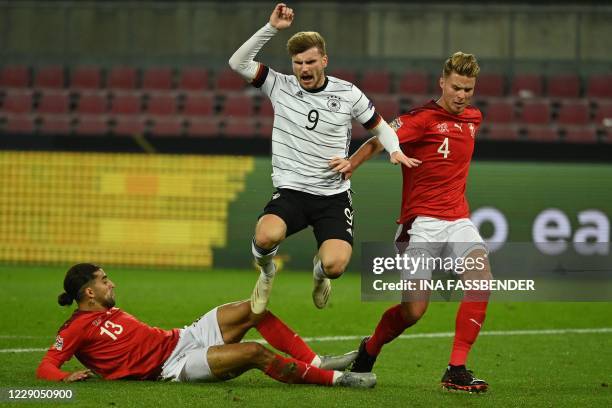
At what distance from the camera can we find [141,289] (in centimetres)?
1338

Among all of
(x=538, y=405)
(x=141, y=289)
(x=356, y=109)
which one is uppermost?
(x=356, y=109)

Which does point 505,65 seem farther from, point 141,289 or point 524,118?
point 141,289

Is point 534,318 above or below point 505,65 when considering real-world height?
below

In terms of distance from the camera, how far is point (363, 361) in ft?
25.0

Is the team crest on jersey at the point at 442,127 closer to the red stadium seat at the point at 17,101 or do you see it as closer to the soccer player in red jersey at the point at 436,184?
the soccer player in red jersey at the point at 436,184

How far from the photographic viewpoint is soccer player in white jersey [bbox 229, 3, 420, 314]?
7.55 m

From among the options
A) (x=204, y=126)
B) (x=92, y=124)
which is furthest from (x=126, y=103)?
(x=204, y=126)

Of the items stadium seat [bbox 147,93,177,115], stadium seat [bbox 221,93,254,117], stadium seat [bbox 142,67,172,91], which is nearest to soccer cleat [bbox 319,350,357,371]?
stadium seat [bbox 221,93,254,117]

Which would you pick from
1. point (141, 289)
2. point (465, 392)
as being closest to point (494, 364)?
point (465, 392)

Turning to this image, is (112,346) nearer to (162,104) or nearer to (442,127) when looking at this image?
(442,127)

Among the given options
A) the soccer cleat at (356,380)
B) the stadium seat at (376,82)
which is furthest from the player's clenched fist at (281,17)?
the stadium seat at (376,82)

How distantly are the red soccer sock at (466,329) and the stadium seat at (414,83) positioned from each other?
1586cm

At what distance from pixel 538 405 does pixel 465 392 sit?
597mm

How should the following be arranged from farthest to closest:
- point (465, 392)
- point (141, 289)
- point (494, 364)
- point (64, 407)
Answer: point (141, 289) → point (494, 364) → point (465, 392) → point (64, 407)
